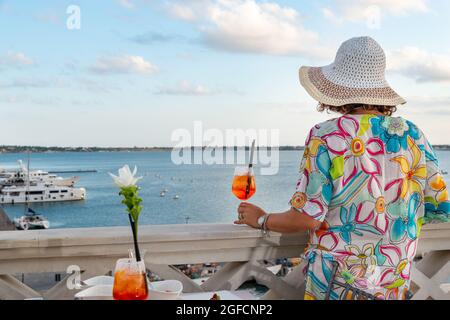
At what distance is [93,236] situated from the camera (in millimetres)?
2041

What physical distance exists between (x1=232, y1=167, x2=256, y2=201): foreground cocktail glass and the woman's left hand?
5 centimetres

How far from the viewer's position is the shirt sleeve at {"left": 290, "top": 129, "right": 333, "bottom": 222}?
179 cm

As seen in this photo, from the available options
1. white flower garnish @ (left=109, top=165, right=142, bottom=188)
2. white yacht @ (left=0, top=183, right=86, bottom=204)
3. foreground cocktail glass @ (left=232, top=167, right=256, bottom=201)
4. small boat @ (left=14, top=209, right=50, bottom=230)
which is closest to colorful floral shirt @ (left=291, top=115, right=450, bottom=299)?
foreground cocktail glass @ (left=232, top=167, right=256, bottom=201)

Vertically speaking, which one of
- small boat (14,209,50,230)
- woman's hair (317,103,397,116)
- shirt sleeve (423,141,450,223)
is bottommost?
small boat (14,209,50,230)

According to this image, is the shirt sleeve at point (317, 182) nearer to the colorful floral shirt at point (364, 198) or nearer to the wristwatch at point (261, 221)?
the colorful floral shirt at point (364, 198)

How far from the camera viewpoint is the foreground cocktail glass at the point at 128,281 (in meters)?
1.57

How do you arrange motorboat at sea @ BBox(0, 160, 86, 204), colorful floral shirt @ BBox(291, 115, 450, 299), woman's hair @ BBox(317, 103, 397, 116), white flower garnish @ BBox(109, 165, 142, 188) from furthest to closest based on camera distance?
1. motorboat at sea @ BBox(0, 160, 86, 204)
2. woman's hair @ BBox(317, 103, 397, 116)
3. colorful floral shirt @ BBox(291, 115, 450, 299)
4. white flower garnish @ BBox(109, 165, 142, 188)

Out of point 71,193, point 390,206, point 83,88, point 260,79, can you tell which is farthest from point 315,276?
point 83,88

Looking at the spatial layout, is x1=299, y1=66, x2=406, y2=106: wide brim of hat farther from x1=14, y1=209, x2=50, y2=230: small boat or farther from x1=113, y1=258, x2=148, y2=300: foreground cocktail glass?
x1=14, y1=209, x2=50, y2=230: small boat

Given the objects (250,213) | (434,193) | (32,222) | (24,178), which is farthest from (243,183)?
(24,178)

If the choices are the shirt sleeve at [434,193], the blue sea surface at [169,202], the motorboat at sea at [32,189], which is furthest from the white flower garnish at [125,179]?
the motorboat at sea at [32,189]

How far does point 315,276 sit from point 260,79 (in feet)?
255

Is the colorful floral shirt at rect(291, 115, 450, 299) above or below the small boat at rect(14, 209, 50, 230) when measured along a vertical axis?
above

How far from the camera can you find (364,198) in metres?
1.79
